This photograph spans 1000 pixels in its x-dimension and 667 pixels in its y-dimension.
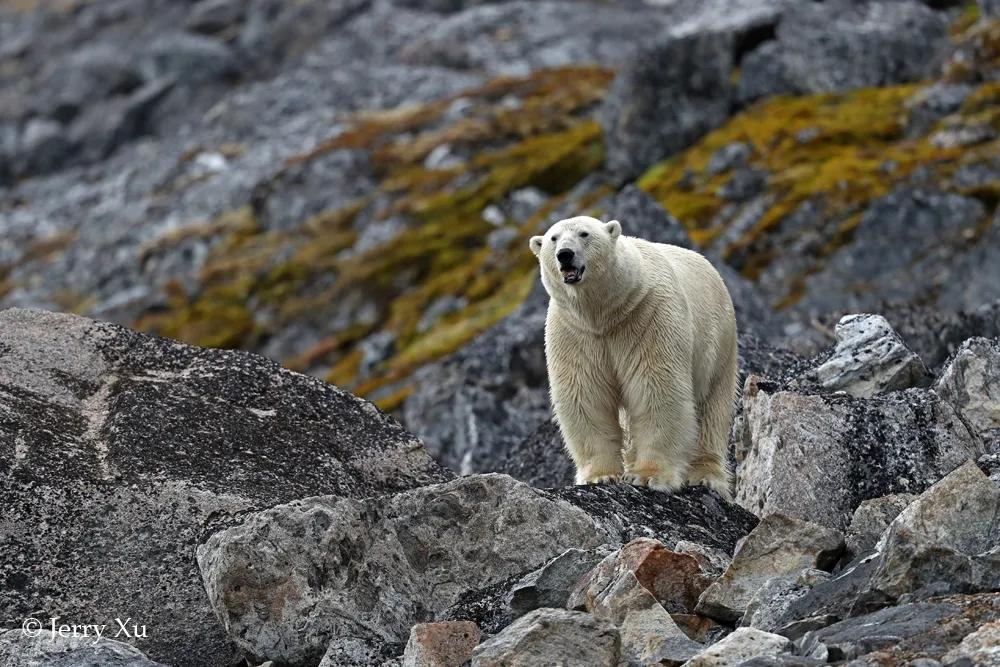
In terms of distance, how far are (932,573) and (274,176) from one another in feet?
271

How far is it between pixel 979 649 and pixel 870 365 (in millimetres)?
6133

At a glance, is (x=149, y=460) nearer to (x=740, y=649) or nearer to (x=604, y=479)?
(x=604, y=479)

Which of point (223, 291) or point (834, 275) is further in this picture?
point (223, 291)

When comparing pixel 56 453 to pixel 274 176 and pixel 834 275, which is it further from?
pixel 274 176

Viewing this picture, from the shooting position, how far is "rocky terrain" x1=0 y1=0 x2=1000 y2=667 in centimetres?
868

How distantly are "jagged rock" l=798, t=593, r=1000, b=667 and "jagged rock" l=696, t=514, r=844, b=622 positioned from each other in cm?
119

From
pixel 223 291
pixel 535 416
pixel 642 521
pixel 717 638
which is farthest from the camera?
pixel 223 291

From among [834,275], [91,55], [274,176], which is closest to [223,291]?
[274,176]

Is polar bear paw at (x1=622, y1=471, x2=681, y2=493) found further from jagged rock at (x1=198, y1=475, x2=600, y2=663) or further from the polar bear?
jagged rock at (x1=198, y1=475, x2=600, y2=663)

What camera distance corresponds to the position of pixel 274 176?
87688 millimetres

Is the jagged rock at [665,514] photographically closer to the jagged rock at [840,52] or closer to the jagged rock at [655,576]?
the jagged rock at [655,576]

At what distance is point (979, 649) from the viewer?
21.3 feet

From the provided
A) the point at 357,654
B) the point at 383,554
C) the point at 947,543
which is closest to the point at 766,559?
the point at 947,543

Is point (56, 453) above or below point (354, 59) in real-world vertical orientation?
above
